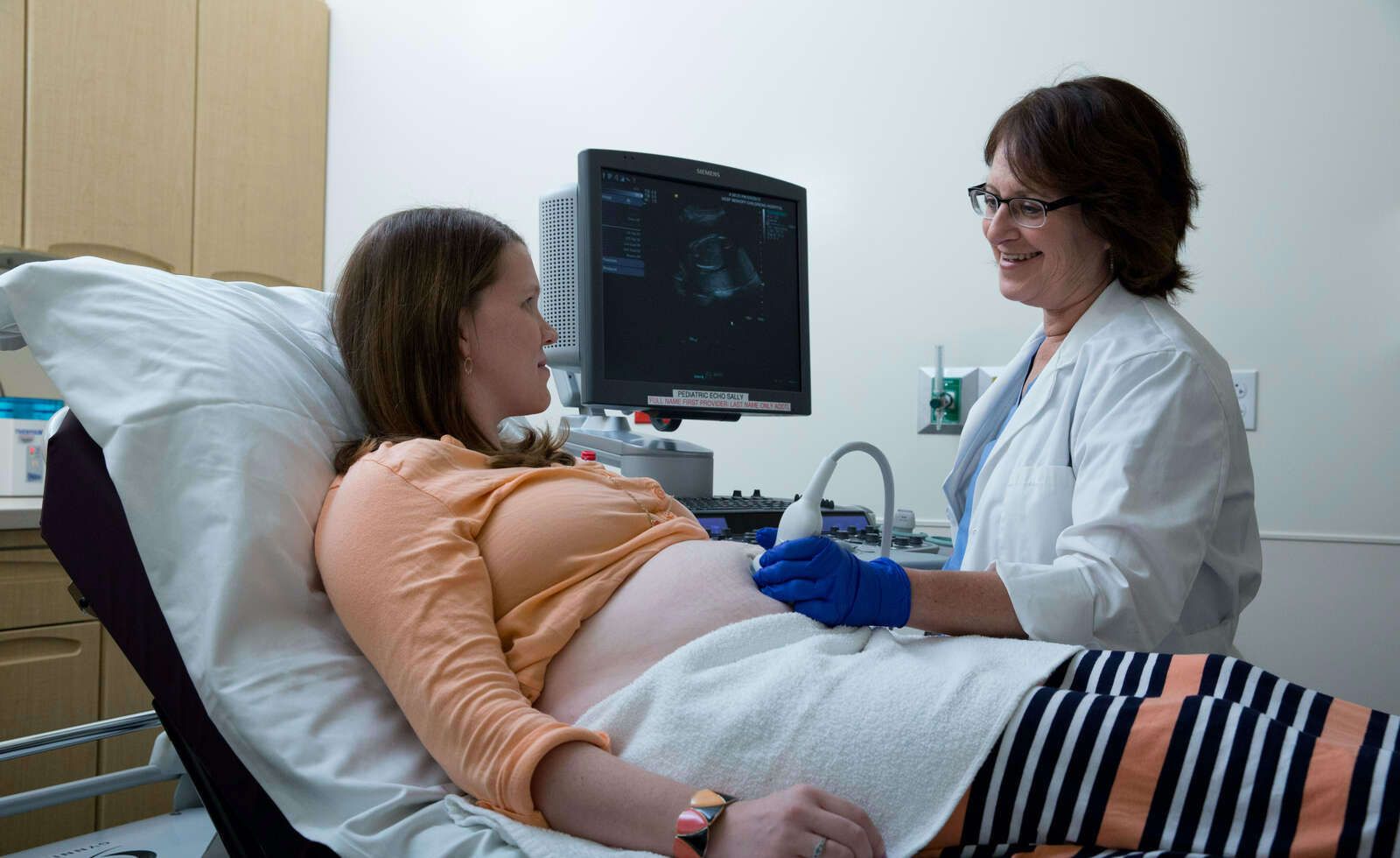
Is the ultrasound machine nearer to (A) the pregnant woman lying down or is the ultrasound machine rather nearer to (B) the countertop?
(A) the pregnant woman lying down

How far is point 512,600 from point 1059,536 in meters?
0.66

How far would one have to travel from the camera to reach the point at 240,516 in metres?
0.92

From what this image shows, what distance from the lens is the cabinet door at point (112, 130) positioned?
2531 mm

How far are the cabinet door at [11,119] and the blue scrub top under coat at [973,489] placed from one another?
2439mm

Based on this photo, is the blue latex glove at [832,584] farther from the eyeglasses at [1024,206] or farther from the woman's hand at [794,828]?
the eyeglasses at [1024,206]

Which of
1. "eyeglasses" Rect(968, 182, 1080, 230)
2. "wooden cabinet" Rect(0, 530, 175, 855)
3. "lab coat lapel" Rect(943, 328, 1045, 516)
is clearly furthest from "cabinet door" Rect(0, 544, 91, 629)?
"eyeglasses" Rect(968, 182, 1080, 230)

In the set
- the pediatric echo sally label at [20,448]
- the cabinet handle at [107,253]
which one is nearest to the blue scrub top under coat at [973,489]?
the pediatric echo sally label at [20,448]

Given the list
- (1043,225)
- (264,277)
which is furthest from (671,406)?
(264,277)

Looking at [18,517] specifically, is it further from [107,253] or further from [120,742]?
→ [107,253]

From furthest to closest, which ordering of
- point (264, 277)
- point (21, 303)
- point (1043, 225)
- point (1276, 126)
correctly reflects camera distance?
point (264, 277)
point (1276, 126)
point (1043, 225)
point (21, 303)

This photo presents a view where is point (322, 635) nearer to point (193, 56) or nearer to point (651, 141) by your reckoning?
point (651, 141)

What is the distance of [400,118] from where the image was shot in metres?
3.17

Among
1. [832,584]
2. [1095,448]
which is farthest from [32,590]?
[1095,448]

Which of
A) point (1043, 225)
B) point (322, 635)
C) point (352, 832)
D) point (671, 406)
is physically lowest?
point (352, 832)
